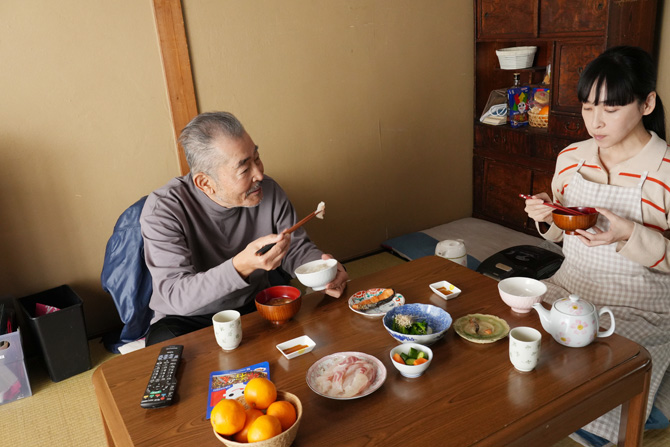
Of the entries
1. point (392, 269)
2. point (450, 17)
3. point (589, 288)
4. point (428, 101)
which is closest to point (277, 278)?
point (392, 269)

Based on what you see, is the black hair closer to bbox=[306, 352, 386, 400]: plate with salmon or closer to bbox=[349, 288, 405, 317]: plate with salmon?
bbox=[349, 288, 405, 317]: plate with salmon

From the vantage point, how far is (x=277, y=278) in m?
2.48

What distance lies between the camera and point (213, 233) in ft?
7.22

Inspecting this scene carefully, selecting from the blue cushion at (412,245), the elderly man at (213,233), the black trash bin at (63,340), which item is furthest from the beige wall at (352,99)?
the black trash bin at (63,340)

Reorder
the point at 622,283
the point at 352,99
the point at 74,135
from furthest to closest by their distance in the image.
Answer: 1. the point at 352,99
2. the point at 74,135
3. the point at 622,283

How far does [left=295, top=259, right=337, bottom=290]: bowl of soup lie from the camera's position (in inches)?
71.7

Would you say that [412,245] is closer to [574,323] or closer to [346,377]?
[574,323]

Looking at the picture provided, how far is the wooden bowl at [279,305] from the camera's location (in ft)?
5.63

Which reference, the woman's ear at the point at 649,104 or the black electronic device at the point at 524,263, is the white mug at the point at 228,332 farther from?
the black electronic device at the point at 524,263

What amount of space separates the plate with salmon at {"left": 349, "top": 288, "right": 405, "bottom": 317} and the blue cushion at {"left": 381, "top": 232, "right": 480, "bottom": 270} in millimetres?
1848

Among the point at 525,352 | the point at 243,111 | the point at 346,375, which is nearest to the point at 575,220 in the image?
the point at 525,352

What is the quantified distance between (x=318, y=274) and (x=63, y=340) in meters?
1.52

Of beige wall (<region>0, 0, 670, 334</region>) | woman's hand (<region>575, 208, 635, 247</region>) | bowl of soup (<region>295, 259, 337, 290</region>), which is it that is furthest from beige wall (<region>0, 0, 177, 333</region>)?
woman's hand (<region>575, 208, 635, 247</region>)

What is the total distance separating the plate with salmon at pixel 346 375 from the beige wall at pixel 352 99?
6.79ft
